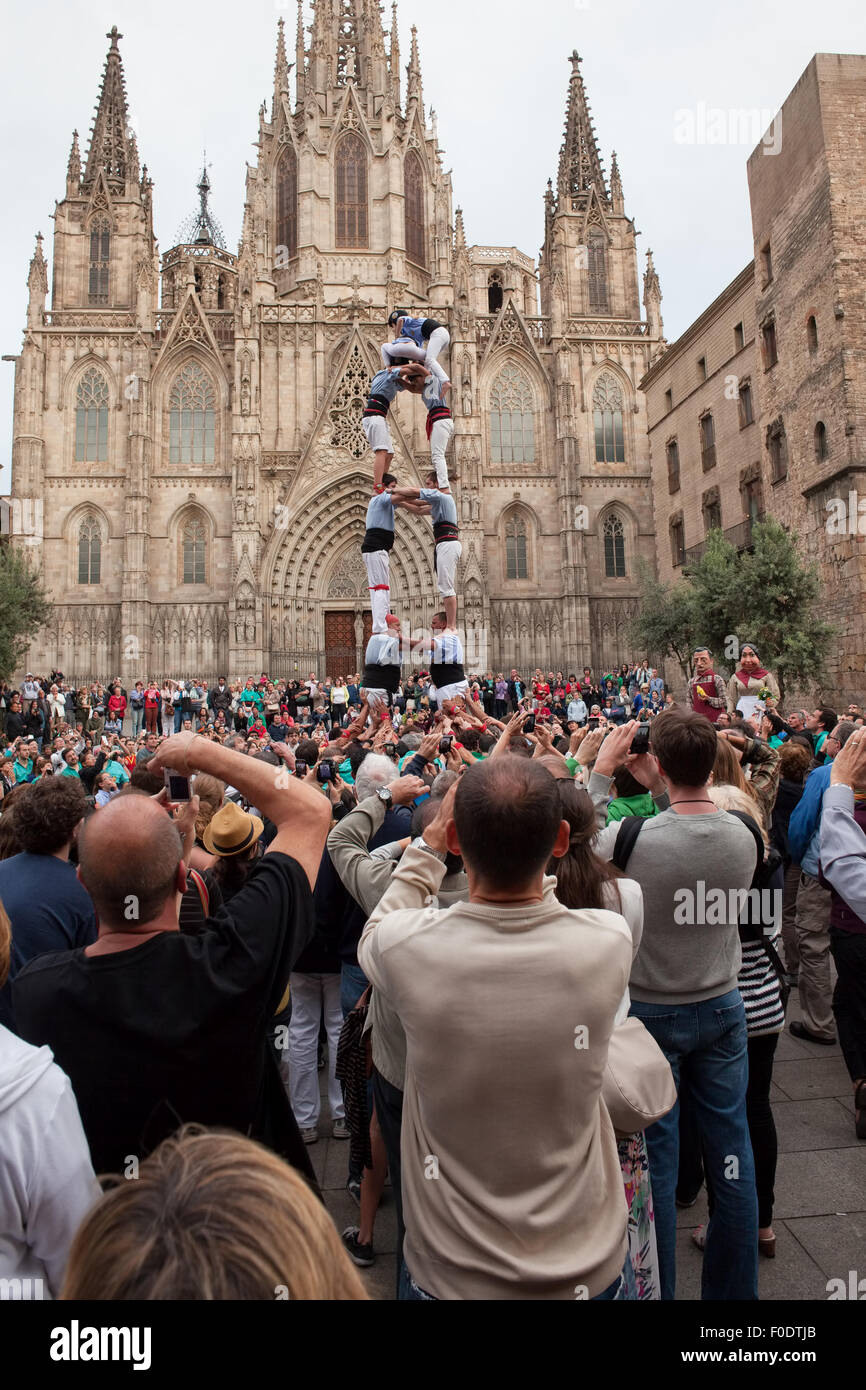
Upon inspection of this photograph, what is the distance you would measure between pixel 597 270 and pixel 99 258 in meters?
24.0

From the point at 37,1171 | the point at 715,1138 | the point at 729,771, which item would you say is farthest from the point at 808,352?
the point at 37,1171

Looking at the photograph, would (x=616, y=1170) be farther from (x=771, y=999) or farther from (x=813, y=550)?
(x=813, y=550)

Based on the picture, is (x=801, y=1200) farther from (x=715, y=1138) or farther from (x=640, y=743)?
(x=640, y=743)

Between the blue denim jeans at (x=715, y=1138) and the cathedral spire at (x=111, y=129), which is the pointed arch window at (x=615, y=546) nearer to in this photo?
the cathedral spire at (x=111, y=129)

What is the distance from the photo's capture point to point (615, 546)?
126 ft

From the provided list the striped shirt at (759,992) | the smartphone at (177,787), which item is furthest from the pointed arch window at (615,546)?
the smartphone at (177,787)

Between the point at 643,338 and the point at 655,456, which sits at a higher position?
the point at 643,338

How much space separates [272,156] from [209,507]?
18.4m

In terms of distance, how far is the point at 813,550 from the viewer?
23.1 m

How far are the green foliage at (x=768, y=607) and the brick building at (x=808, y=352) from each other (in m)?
1.03

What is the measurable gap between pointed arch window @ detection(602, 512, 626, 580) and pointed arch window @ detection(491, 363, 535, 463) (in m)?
4.76

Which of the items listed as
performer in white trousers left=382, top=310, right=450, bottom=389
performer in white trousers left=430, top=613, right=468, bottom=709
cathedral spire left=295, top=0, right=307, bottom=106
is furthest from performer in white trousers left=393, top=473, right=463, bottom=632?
cathedral spire left=295, top=0, right=307, bottom=106

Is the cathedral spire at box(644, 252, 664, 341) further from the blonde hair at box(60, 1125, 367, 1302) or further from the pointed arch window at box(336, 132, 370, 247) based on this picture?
the blonde hair at box(60, 1125, 367, 1302)
